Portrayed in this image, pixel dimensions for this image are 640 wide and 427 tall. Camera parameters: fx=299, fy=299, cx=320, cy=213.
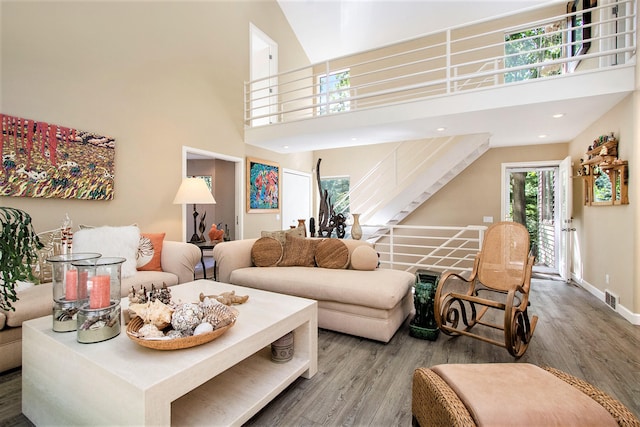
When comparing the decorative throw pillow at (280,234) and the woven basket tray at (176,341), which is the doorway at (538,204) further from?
the woven basket tray at (176,341)

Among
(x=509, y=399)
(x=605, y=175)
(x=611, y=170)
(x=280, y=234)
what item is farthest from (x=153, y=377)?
(x=605, y=175)

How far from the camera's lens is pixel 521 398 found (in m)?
1.05

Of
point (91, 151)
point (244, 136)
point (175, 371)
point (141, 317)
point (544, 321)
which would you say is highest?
point (244, 136)

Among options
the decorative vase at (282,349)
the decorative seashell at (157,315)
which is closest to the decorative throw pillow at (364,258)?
the decorative vase at (282,349)

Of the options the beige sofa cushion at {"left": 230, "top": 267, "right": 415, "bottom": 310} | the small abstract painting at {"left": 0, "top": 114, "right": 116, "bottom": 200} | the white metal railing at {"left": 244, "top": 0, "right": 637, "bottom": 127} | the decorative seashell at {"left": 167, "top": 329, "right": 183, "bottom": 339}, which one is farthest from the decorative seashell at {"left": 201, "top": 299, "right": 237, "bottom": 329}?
the white metal railing at {"left": 244, "top": 0, "right": 637, "bottom": 127}

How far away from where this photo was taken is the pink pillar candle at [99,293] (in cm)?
138

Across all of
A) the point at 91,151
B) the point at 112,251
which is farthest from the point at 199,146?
the point at 112,251

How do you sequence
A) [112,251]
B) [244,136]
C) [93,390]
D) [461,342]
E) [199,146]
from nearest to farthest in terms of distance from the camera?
[93,390] → [461,342] → [112,251] → [199,146] → [244,136]

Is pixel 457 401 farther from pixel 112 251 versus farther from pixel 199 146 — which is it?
pixel 199 146

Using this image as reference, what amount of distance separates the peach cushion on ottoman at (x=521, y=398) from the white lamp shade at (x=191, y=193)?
324cm

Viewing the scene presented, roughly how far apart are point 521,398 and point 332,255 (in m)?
2.28

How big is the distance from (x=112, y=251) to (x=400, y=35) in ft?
20.8

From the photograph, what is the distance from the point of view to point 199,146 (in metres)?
4.40

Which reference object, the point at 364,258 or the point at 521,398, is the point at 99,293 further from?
the point at 364,258
